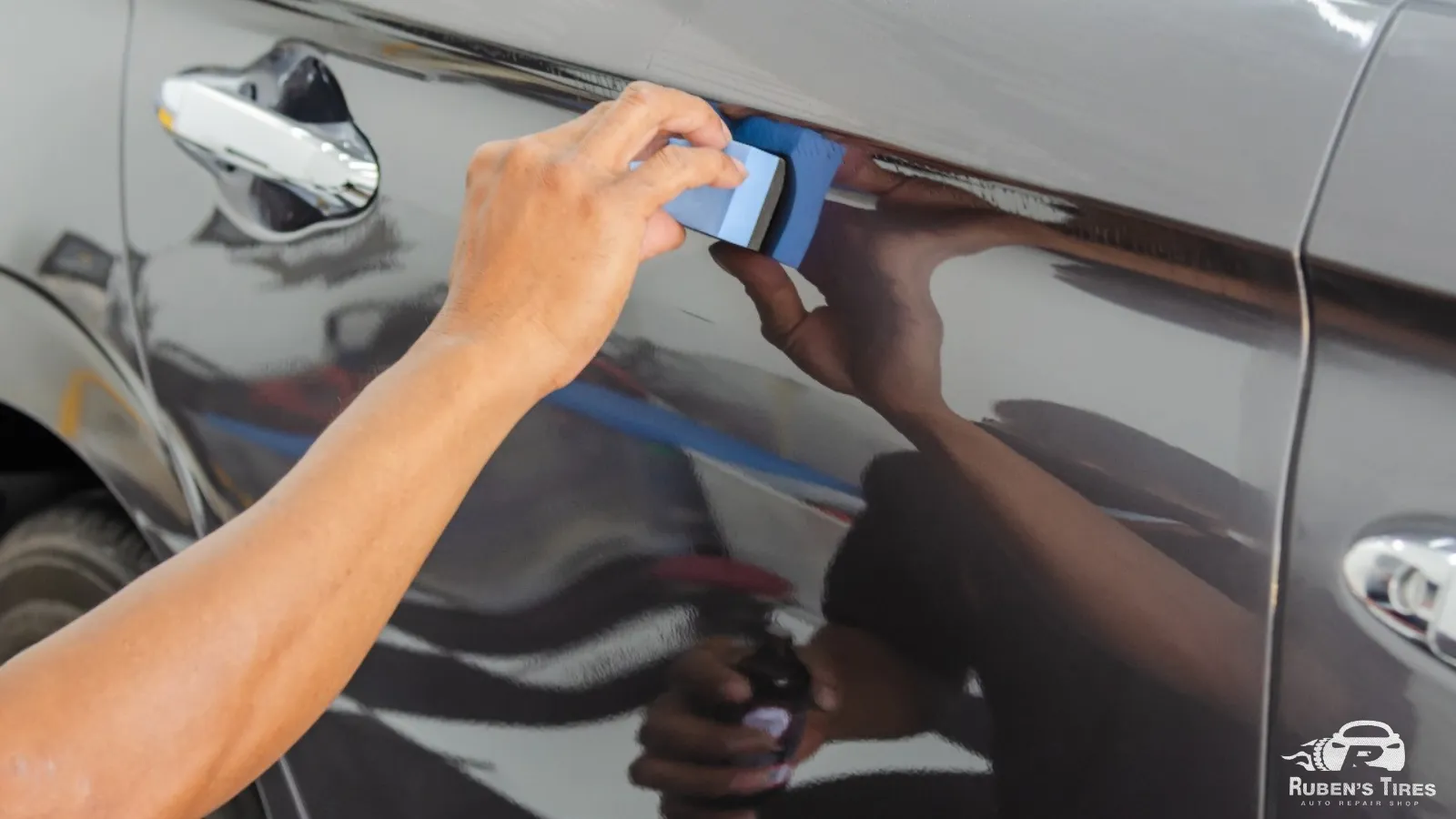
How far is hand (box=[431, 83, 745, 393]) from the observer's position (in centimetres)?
89

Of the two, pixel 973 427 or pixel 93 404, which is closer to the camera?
pixel 973 427

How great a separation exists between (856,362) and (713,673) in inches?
13.8

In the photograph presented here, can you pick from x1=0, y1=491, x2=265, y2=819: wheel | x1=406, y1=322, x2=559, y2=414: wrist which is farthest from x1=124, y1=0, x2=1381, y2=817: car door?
x1=0, y1=491, x2=265, y2=819: wheel

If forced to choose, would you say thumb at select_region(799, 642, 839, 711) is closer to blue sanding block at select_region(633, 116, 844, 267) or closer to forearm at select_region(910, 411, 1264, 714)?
forearm at select_region(910, 411, 1264, 714)

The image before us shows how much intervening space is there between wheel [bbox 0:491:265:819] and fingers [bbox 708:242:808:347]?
0.97 m

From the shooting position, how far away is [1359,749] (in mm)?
782

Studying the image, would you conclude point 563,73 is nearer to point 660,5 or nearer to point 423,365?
point 660,5

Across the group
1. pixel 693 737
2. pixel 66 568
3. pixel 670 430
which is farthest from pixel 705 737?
pixel 66 568

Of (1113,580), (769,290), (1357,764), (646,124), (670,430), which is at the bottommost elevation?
(1357,764)

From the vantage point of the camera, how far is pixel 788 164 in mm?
942

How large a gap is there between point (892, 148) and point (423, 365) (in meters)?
0.44

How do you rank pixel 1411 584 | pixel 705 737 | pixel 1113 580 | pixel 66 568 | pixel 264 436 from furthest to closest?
pixel 66 568, pixel 264 436, pixel 705 737, pixel 1113 580, pixel 1411 584

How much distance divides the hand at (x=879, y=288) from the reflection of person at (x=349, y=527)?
0.11m

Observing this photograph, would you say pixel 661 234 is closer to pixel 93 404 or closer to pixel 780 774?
pixel 780 774
